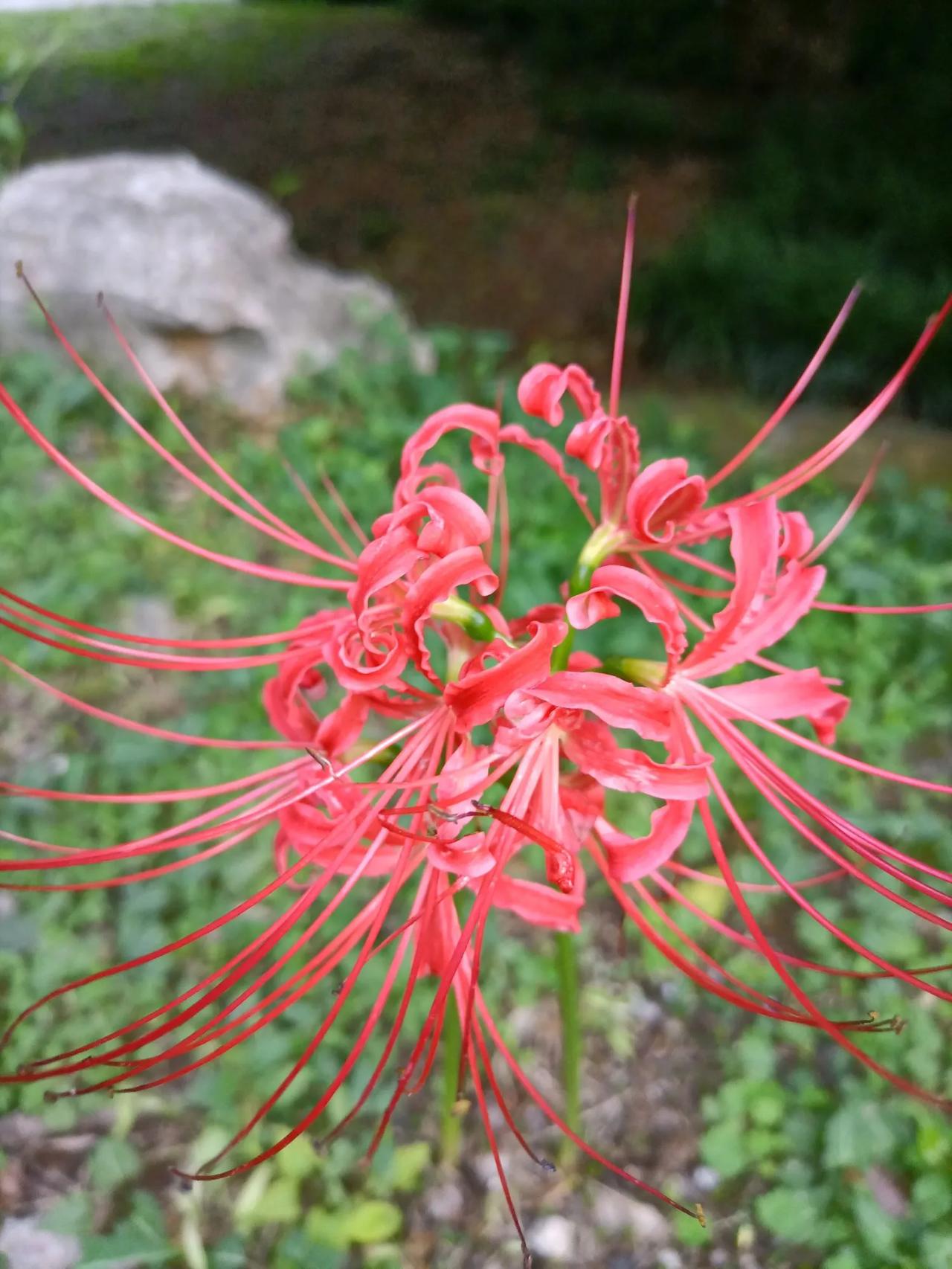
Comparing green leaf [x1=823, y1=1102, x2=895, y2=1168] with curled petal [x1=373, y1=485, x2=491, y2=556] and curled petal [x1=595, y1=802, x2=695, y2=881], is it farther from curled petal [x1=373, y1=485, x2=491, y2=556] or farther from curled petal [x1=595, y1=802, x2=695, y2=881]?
curled petal [x1=373, y1=485, x2=491, y2=556]

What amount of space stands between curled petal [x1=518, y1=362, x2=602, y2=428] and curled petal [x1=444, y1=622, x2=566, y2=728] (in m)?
0.21

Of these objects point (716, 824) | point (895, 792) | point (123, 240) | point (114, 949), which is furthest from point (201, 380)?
point (895, 792)

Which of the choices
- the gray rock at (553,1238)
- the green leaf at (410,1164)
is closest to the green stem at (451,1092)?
the green leaf at (410,1164)

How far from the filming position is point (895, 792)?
1.65m

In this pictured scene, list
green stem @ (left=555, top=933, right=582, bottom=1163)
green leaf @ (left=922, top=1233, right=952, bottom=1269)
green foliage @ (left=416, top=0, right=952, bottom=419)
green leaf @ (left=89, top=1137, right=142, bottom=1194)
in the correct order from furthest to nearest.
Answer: green foliage @ (left=416, top=0, right=952, bottom=419)
green leaf @ (left=89, top=1137, right=142, bottom=1194)
green leaf @ (left=922, top=1233, right=952, bottom=1269)
green stem @ (left=555, top=933, right=582, bottom=1163)

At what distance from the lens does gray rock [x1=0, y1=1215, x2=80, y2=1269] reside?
1.13 meters

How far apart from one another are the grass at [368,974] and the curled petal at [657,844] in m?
0.71

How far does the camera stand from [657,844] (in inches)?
26.9

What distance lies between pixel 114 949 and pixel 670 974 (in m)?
0.86

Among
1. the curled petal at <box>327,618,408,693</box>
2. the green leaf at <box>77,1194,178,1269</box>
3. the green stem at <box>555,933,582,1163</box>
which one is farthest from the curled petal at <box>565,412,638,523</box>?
the green leaf at <box>77,1194,178,1269</box>

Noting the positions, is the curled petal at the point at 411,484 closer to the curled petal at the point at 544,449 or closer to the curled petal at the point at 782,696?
the curled petal at the point at 544,449

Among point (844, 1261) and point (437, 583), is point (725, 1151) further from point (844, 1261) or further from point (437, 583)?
point (437, 583)

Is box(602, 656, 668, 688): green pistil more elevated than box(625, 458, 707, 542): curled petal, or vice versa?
box(625, 458, 707, 542): curled petal

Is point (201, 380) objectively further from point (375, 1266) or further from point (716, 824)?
point (375, 1266)
